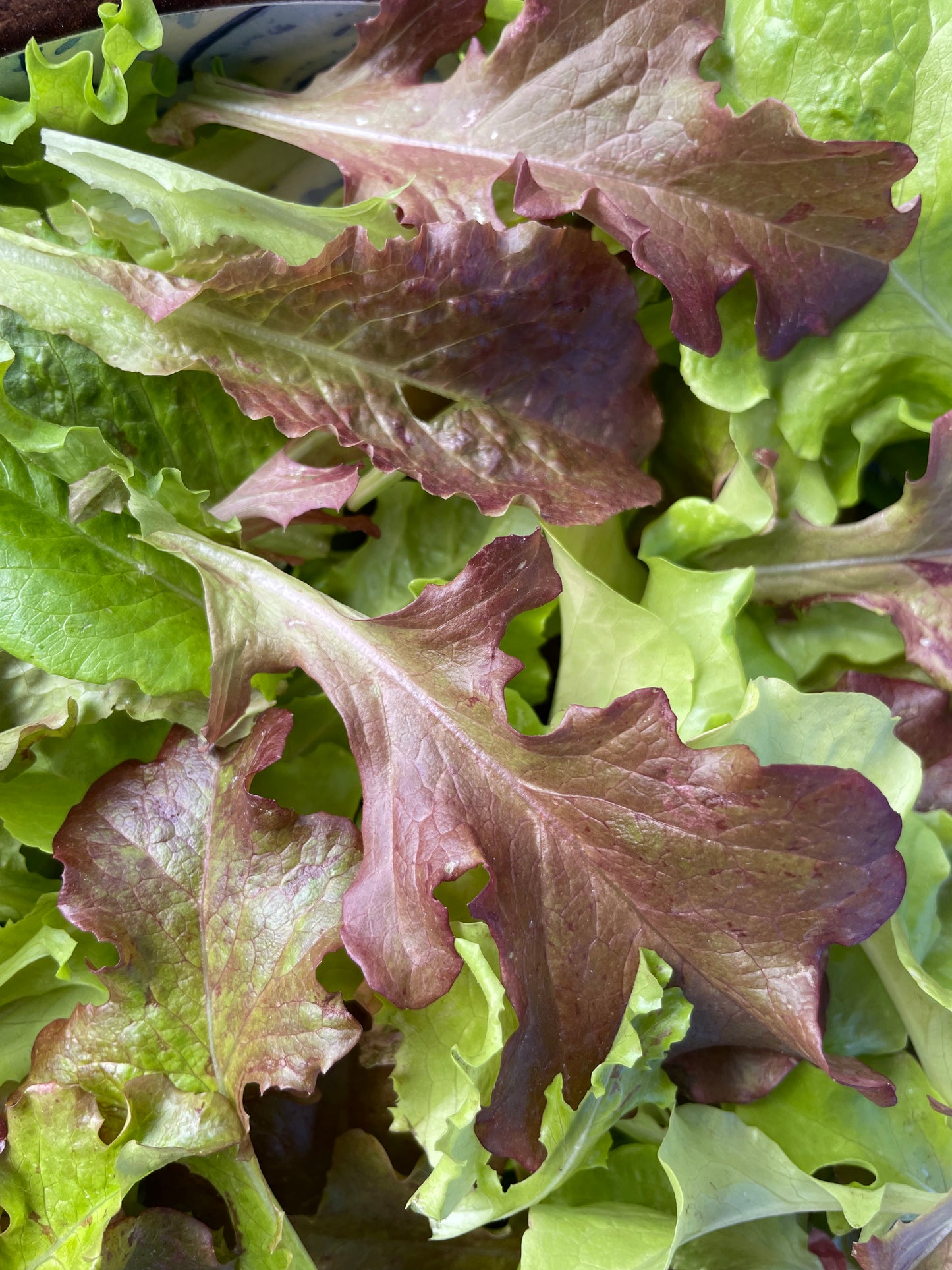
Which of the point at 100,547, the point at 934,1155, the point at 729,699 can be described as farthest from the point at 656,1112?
the point at 100,547

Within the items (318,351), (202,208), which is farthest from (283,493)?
(202,208)

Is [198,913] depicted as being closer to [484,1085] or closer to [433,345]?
[484,1085]

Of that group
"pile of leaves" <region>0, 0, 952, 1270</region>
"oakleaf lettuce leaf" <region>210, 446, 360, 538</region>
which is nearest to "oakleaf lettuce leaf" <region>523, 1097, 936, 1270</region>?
"pile of leaves" <region>0, 0, 952, 1270</region>

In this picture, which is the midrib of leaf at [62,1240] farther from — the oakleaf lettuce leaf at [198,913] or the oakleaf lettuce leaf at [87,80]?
the oakleaf lettuce leaf at [87,80]

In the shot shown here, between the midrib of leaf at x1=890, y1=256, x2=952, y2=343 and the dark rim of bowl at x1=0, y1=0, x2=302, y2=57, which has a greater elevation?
the dark rim of bowl at x1=0, y1=0, x2=302, y2=57

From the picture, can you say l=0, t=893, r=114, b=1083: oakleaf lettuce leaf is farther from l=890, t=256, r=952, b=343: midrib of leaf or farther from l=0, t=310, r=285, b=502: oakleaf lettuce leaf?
l=890, t=256, r=952, b=343: midrib of leaf

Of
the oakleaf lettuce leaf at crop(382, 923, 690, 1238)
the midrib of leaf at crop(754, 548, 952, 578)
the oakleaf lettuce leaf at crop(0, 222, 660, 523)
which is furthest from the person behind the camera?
the midrib of leaf at crop(754, 548, 952, 578)

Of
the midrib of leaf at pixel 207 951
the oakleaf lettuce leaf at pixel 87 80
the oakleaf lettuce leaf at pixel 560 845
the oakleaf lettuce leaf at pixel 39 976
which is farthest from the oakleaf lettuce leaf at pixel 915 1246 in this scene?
the oakleaf lettuce leaf at pixel 87 80

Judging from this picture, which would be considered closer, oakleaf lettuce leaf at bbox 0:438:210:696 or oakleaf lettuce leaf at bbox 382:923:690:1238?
oakleaf lettuce leaf at bbox 382:923:690:1238
